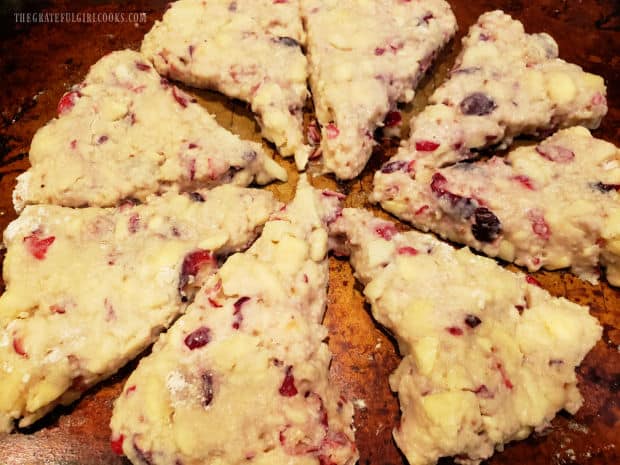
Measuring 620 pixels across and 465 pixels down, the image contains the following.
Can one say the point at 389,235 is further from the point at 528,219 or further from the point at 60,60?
the point at 60,60

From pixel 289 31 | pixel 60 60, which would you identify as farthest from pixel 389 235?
pixel 60 60

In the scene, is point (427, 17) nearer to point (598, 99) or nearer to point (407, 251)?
point (598, 99)

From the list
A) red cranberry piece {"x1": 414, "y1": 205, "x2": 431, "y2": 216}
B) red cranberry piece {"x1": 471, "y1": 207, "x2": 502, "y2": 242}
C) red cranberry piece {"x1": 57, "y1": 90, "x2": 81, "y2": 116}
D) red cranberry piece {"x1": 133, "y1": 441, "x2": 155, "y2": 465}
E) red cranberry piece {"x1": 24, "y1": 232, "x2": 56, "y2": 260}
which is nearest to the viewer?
red cranberry piece {"x1": 133, "y1": 441, "x2": 155, "y2": 465}

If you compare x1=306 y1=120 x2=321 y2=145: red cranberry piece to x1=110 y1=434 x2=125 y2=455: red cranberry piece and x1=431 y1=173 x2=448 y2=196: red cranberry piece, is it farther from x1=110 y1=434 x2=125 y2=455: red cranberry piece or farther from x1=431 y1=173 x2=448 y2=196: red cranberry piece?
x1=110 y1=434 x2=125 y2=455: red cranberry piece

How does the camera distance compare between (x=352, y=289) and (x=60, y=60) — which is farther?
(x=60, y=60)

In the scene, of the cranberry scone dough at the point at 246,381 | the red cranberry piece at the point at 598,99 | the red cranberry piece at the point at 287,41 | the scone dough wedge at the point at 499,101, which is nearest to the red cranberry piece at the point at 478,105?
the scone dough wedge at the point at 499,101

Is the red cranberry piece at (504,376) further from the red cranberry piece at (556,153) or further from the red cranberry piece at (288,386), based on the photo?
the red cranberry piece at (556,153)

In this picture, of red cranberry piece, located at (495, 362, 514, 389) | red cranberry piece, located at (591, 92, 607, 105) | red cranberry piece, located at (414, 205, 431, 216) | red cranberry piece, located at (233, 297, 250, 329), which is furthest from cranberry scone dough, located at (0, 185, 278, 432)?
red cranberry piece, located at (591, 92, 607, 105)
